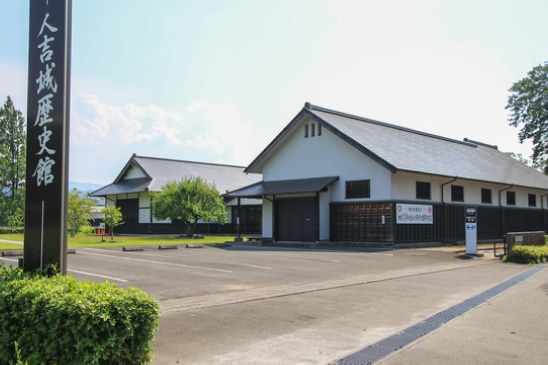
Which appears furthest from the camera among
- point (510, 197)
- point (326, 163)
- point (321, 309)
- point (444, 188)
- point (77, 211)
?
point (510, 197)

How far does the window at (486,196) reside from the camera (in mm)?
30033

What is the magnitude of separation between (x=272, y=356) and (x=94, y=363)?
208 cm

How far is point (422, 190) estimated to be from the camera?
25.9 m

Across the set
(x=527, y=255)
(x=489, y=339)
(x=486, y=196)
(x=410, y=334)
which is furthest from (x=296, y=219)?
(x=489, y=339)

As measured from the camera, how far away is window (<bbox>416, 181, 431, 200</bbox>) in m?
25.7

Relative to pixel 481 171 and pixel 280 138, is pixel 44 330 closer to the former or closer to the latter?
pixel 280 138

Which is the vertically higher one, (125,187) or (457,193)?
(125,187)

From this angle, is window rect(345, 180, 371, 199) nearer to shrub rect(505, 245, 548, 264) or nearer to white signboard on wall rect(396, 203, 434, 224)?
white signboard on wall rect(396, 203, 434, 224)

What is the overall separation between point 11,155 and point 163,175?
1683 cm

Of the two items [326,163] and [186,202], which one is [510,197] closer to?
[326,163]

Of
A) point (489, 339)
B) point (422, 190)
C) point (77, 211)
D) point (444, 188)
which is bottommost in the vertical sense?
point (489, 339)

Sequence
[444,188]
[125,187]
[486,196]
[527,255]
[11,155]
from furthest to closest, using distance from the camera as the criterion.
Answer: [11,155], [125,187], [486,196], [444,188], [527,255]

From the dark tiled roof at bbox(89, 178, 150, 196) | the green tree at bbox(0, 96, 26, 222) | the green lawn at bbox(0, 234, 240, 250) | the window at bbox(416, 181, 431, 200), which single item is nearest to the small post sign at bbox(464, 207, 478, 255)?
the window at bbox(416, 181, 431, 200)

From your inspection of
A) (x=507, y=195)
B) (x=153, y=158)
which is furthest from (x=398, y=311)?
(x=153, y=158)
